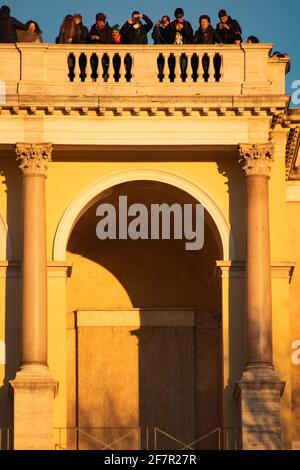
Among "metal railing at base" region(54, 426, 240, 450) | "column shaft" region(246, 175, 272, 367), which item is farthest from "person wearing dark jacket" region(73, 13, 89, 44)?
"metal railing at base" region(54, 426, 240, 450)

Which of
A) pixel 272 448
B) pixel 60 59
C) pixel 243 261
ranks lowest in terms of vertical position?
pixel 272 448

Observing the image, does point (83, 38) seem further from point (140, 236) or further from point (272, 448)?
point (272, 448)

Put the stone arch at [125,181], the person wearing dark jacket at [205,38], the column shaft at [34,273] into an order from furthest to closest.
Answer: the person wearing dark jacket at [205,38]
the stone arch at [125,181]
the column shaft at [34,273]

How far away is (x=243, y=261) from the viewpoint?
51.9 metres

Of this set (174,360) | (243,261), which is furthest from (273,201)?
(174,360)

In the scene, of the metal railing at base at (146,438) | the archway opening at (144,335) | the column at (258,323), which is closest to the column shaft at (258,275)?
the column at (258,323)

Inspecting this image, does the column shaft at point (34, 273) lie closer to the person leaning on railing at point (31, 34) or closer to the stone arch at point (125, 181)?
the stone arch at point (125, 181)

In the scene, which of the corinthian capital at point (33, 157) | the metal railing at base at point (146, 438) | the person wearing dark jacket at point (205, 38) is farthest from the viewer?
the person wearing dark jacket at point (205, 38)

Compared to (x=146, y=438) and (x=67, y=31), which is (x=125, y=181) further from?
(x=146, y=438)

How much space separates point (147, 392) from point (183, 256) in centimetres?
359

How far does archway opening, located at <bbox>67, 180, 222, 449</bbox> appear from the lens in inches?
2153

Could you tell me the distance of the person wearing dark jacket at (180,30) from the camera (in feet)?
173

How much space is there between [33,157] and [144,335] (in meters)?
6.42

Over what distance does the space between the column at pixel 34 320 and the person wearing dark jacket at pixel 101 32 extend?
9.44ft
